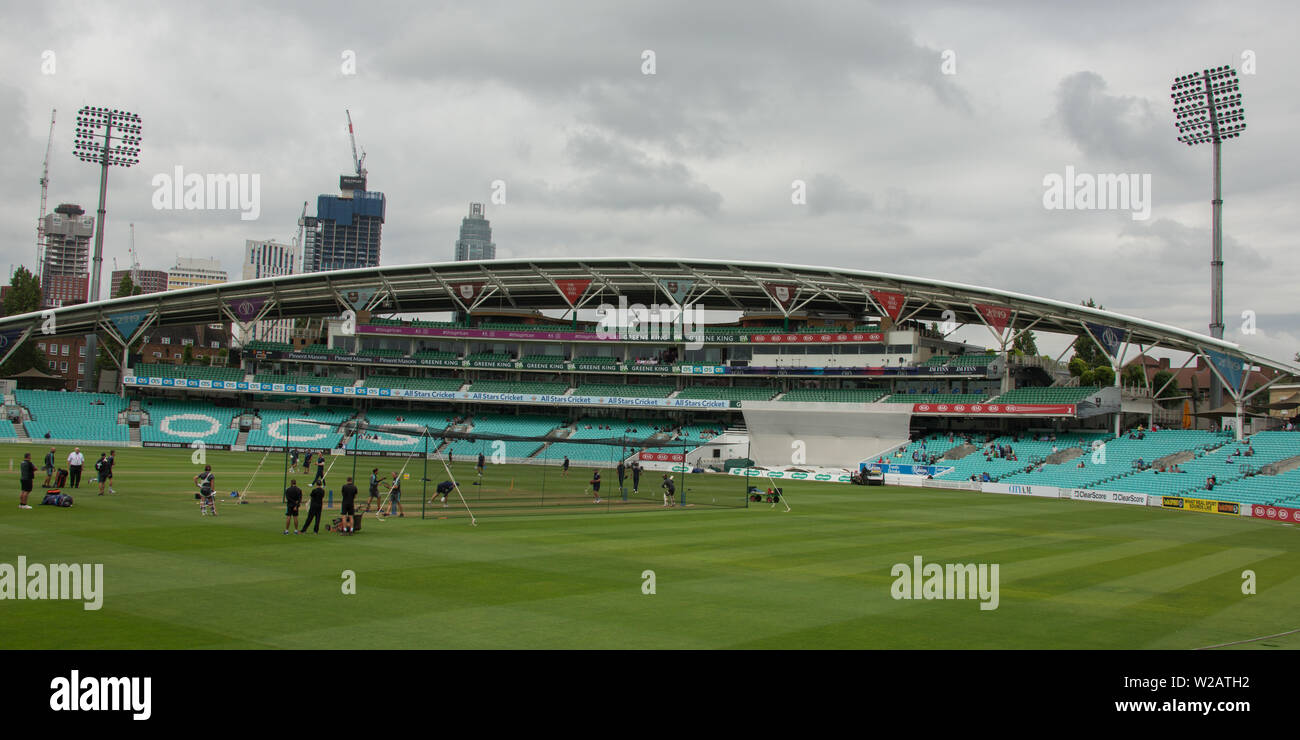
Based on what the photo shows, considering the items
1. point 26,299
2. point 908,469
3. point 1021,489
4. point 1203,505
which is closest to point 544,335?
point 908,469

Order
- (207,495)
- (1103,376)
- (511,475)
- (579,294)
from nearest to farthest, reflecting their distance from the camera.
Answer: (207,495)
(511,475)
(579,294)
(1103,376)

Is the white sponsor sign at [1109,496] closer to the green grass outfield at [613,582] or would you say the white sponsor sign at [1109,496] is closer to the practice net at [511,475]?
the green grass outfield at [613,582]

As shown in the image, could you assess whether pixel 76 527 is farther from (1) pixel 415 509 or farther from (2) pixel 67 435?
(2) pixel 67 435

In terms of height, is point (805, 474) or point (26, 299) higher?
point (26, 299)

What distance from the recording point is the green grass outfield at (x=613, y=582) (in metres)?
12.5

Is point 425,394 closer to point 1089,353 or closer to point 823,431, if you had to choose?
point 823,431

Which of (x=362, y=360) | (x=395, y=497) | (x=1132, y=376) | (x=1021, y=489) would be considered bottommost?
(x=1021, y=489)

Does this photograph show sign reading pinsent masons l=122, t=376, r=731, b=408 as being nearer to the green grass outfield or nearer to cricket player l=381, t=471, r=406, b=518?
the green grass outfield

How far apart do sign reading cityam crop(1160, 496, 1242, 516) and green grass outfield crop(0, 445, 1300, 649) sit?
13.4m

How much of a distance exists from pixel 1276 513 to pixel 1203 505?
3858 mm

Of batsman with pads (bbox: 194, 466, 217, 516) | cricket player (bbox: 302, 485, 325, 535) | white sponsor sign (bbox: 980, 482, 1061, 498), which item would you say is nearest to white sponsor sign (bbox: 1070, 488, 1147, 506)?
white sponsor sign (bbox: 980, 482, 1061, 498)

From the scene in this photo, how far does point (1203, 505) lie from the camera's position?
44688 mm
